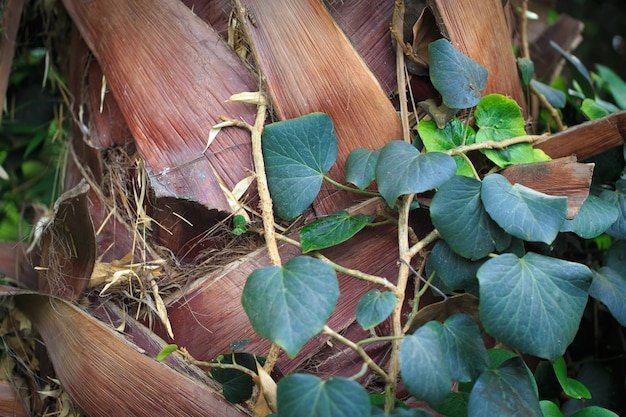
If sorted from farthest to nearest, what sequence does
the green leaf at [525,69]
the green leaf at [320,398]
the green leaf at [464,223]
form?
the green leaf at [525,69], the green leaf at [464,223], the green leaf at [320,398]

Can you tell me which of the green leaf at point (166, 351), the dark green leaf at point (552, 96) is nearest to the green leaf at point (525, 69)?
the dark green leaf at point (552, 96)

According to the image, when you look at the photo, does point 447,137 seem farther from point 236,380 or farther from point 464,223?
point 236,380

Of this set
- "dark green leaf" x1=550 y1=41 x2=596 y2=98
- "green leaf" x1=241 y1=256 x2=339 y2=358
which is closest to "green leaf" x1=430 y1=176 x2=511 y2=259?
"green leaf" x1=241 y1=256 x2=339 y2=358

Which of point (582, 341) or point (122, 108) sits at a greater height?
point (122, 108)

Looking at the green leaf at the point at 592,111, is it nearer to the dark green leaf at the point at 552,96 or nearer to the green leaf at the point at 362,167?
the dark green leaf at the point at 552,96

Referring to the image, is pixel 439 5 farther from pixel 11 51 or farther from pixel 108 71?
pixel 11 51

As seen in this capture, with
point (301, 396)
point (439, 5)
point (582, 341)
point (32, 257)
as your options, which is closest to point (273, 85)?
point (439, 5)

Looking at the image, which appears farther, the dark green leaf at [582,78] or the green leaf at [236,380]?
the dark green leaf at [582,78]
